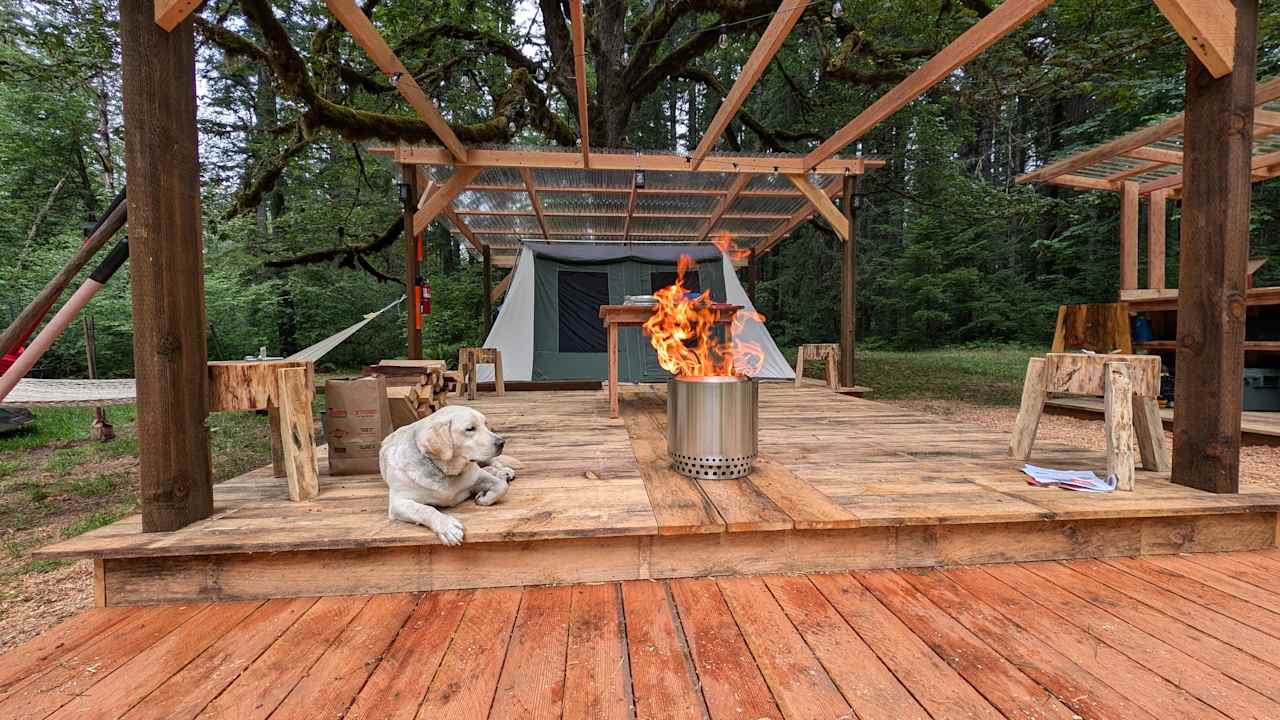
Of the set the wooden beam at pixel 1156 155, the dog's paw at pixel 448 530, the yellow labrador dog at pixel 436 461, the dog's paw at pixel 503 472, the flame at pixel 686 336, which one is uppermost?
the wooden beam at pixel 1156 155

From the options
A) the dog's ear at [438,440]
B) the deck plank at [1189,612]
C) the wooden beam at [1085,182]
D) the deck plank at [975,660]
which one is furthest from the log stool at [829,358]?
the dog's ear at [438,440]

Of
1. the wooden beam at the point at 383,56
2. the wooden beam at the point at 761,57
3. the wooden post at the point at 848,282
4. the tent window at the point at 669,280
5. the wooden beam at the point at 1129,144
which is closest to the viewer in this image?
the wooden beam at the point at 383,56

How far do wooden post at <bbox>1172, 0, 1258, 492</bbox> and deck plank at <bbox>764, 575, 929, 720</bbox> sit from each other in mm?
1907

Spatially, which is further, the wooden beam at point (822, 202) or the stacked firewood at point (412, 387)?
the wooden beam at point (822, 202)

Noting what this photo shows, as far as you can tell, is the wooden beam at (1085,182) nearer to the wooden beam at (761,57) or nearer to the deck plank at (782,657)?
the wooden beam at (761,57)

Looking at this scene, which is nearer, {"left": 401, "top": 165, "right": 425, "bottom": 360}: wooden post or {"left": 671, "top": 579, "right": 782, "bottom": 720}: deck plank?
{"left": 671, "top": 579, "right": 782, "bottom": 720}: deck plank

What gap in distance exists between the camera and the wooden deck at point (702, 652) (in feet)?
3.80

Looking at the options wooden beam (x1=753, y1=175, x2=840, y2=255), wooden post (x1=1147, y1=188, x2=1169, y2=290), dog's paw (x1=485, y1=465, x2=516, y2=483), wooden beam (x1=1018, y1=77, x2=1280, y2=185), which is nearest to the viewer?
dog's paw (x1=485, y1=465, x2=516, y2=483)

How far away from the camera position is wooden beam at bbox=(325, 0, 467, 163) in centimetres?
248

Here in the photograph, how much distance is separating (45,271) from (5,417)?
18.8ft

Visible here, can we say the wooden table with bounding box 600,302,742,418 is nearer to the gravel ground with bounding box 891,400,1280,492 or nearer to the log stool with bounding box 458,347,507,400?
the log stool with bounding box 458,347,507,400

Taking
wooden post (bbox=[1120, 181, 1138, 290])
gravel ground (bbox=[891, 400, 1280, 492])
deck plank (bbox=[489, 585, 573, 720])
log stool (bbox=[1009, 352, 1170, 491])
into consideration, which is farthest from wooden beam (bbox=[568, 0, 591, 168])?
wooden post (bbox=[1120, 181, 1138, 290])

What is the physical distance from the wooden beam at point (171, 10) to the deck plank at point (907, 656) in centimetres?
296

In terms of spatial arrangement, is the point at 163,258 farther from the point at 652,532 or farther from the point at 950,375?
the point at 950,375
